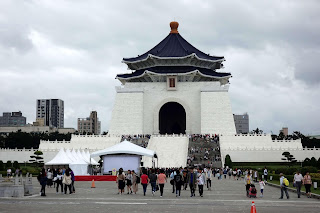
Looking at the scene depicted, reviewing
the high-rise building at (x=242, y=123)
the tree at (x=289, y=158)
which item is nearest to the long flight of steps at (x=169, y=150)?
the tree at (x=289, y=158)

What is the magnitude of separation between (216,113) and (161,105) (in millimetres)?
6279

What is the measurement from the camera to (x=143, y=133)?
190 feet

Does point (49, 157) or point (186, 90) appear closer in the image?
point (49, 157)

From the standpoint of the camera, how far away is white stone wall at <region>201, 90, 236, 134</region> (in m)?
56.4

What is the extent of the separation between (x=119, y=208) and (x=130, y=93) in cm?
4483

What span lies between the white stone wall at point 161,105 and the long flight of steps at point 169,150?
740 centimetres

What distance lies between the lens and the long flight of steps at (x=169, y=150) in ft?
143

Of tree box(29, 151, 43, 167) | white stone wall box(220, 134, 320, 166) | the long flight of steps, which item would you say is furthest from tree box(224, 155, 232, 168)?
tree box(29, 151, 43, 167)

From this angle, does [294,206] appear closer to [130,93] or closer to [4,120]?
[130,93]

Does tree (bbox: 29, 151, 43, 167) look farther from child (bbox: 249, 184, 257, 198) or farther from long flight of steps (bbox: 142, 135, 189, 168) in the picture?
child (bbox: 249, 184, 257, 198)

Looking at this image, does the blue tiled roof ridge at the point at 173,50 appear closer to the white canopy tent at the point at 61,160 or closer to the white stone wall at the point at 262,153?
the white stone wall at the point at 262,153

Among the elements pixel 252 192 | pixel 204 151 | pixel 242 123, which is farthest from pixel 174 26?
pixel 242 123

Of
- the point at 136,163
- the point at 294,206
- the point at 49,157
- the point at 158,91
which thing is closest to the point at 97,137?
the point at 49,157

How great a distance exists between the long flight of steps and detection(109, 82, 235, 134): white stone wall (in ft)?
24.3
